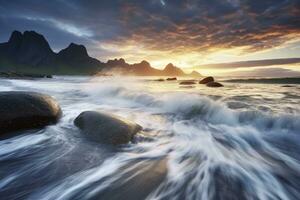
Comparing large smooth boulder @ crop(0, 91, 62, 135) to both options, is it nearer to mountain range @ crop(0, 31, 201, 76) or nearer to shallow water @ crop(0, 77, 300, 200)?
shallow water @ crop(0, 77, 300, 200)

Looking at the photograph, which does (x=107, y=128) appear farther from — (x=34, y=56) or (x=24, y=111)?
(x=34, y=56)

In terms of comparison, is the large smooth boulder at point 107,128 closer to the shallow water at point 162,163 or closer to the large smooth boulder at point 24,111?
the shallow water at point 162,163

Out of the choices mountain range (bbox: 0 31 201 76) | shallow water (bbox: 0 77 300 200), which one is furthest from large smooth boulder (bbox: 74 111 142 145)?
mountain range (bbox: 0 31 201 76)

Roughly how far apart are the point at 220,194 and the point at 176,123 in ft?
12.0

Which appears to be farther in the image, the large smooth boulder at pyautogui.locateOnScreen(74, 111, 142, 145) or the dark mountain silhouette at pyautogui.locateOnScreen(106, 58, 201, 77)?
the dark mountain silhouette at pyautogui.locateOnScreen(106, 58, 201, 77)

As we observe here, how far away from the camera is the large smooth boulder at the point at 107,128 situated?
432 cm

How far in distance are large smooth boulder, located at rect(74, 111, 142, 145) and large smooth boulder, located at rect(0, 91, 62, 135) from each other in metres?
1.02

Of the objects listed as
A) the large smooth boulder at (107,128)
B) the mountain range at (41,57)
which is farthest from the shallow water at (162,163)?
the mountain range at (41,57)

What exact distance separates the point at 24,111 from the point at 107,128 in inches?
84.5

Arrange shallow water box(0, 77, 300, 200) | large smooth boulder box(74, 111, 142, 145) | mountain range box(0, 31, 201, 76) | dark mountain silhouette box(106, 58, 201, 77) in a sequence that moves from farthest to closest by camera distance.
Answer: dark mountain silhouette box(106, 58, 201, 77) → mountain range box(0, 31, 201, 76) → large smooth boulder box(74, 111, 142, 145) → shallow water box(0, 77, 300, 200)

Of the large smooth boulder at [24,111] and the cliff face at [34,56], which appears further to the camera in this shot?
the cliff face at [34,56]

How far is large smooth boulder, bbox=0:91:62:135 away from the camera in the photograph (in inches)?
185

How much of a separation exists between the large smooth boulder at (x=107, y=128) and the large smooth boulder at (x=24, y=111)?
3.35 feet

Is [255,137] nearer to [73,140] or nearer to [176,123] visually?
[176,123]
